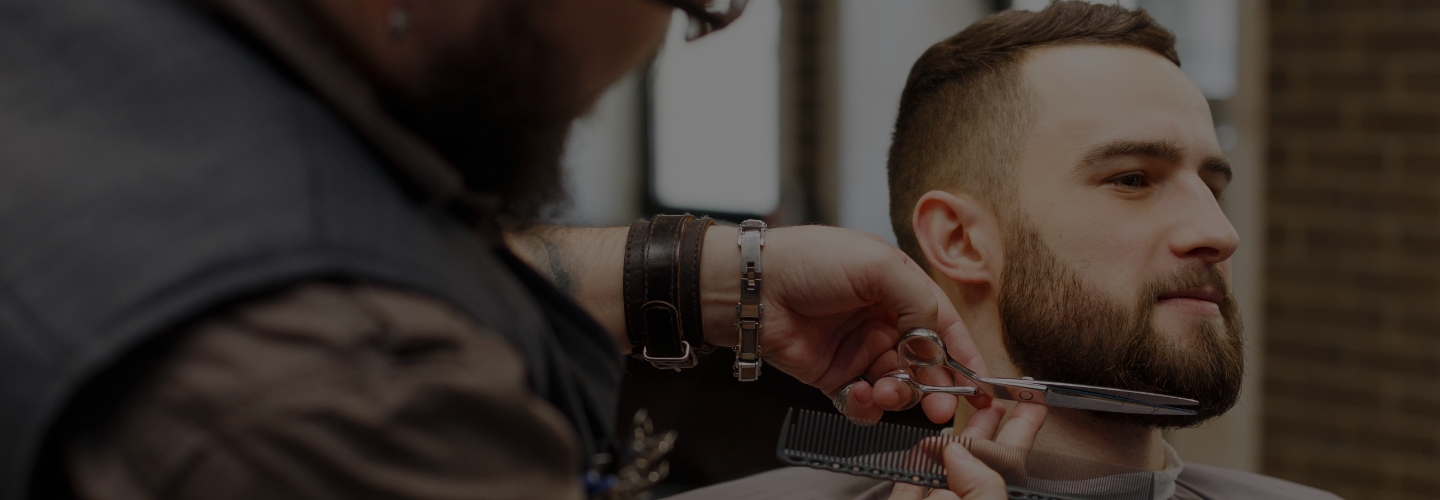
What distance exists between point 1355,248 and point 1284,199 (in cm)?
28

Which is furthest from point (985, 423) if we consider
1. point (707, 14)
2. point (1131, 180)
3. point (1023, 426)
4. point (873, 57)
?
point (873, 57)

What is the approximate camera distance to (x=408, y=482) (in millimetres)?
623

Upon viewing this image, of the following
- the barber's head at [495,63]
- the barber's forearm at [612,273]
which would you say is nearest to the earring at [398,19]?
the barber's head at [495,63]

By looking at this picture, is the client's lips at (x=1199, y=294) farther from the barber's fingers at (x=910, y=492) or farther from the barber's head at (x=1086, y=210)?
the barber's fingers at (x=910, y=492)

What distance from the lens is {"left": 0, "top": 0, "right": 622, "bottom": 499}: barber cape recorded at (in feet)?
2.00

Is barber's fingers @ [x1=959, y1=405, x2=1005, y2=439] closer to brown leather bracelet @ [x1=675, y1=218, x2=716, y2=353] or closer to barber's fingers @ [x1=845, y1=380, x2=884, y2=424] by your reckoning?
barber's fingers @ [x1=845, y1=380, x2=884, y2=424]

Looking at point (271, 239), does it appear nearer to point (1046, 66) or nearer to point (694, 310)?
point (694, 310)

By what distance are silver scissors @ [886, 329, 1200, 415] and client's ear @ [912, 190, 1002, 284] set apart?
22cm

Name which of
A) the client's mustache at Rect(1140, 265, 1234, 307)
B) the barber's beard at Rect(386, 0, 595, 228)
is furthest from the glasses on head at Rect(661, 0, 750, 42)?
the client's mustache at Rect(1140, 265, 1234, 307)

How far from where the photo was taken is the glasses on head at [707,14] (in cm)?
89

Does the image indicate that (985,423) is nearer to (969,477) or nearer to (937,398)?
(937,398)

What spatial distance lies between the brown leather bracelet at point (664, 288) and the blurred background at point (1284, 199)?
4.43 feet

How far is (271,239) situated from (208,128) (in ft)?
0.37

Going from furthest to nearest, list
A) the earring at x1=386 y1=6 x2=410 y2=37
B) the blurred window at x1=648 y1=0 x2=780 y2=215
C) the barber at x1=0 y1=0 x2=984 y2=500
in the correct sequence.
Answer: the blurred window at x1=648 y1=0 x2=780 y2=215
the earring at x1=386 y1=6 x2=410 y2=37
the barber at x1=0 y1=0 x2=984 y2=500
